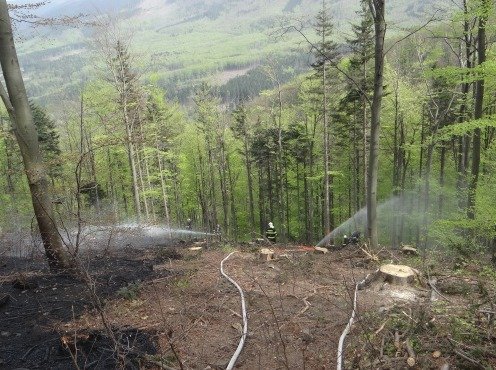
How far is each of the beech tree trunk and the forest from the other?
34mm

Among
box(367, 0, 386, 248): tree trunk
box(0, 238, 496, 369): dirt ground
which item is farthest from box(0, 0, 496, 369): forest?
box(0, 238, 496, 369): dirt ground

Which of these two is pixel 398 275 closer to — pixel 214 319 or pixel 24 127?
pixel 214 319

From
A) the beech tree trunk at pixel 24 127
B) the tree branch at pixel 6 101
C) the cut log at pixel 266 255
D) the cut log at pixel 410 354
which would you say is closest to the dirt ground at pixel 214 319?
the cut log at pixel 410 354

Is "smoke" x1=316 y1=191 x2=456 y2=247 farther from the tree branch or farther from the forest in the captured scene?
the tree branch

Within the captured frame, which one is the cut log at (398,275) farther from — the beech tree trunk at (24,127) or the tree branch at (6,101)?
the tree branch at (6,101)

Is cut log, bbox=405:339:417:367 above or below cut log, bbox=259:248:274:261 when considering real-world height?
above

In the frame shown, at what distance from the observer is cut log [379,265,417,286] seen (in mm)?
6676

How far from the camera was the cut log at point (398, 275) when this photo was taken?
6676 millimetres

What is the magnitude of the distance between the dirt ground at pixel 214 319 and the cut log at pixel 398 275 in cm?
27

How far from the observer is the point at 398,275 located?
6680 mm

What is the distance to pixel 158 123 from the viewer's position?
1019 inches

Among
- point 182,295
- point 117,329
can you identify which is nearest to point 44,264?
point 182,295

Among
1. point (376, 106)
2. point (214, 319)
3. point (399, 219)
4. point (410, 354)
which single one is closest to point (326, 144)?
point (399, 219)

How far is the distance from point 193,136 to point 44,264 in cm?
2624
